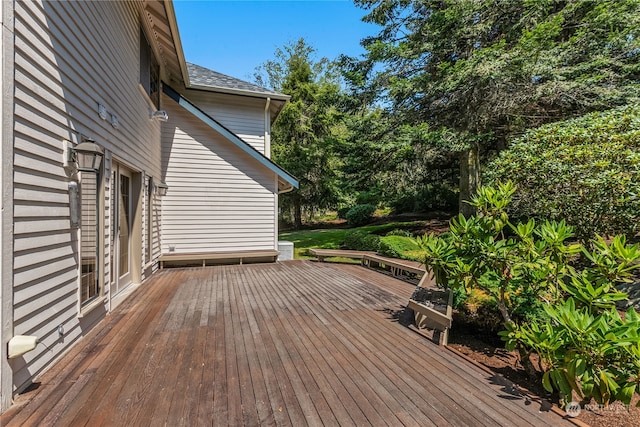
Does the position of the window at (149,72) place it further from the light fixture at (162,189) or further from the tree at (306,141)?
the tree at (306,141)

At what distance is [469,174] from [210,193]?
366 inches

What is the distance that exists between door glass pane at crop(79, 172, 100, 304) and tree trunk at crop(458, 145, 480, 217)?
10926 mm

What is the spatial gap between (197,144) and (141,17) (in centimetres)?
301

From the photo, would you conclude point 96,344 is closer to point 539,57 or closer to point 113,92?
point 113,92

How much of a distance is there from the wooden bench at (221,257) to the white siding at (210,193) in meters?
0.23

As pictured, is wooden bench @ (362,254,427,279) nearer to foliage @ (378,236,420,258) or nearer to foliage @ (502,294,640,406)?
foliage @ (378,236,420,258)

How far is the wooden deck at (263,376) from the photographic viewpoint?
2.17 m

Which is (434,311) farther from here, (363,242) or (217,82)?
(217,82)

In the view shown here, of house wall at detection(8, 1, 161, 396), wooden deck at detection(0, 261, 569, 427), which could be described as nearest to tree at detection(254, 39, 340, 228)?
wooden deck at detection(0, 261, 569, 427)

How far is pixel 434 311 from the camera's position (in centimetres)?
351

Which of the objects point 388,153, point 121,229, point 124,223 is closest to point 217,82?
point 124,223

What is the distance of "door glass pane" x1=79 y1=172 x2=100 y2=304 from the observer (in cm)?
342

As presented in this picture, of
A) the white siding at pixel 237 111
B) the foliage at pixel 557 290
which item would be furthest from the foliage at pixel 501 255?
the white siding at pixel 237 111

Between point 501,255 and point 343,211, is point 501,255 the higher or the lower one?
the lower one
